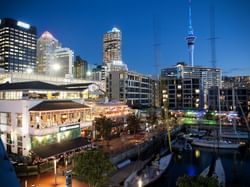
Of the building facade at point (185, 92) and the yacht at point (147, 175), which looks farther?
the building facade at point (185, 92)

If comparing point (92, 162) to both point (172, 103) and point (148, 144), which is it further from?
point (172, 103)

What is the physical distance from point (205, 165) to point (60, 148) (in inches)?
1170

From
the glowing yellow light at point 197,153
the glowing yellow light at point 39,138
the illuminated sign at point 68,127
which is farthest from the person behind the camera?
the glowing yellow light at point 197,153

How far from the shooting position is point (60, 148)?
3653cm

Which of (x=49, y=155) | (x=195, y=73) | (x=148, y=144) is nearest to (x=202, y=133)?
(x=148, y=144)

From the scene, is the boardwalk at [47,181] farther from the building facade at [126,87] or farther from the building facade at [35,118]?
the building facade at [126,87]

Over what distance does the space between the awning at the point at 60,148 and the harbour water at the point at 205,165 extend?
14.4m

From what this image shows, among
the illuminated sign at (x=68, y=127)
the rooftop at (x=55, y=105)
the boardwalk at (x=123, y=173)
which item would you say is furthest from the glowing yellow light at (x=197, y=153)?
the rooftop at (x=55, y=105)

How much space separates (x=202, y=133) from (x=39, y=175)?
59.7m

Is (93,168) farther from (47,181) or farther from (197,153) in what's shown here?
(197,153)

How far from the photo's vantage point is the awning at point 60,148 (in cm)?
3379

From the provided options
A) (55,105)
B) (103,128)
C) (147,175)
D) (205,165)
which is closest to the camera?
(147,175)

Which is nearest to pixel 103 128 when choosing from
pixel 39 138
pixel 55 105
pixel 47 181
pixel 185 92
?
pixel 55 105

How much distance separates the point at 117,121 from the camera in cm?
6762
